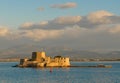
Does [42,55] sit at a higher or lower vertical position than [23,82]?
higher

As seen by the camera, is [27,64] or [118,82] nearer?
[118,82]

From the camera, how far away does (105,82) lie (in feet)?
236

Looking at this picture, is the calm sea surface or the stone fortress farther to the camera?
the stone fortress

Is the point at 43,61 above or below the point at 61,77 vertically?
above

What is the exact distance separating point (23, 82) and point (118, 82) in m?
20.1

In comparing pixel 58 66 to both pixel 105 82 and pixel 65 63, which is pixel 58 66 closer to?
pixel 65 63

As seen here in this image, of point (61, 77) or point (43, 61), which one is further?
point (43, 61)

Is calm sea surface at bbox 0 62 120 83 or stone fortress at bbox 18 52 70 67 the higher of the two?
stone fortress at bbox 18 52 70 67

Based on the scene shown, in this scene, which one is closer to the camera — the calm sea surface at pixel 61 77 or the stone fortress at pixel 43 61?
the calm sea surface at pixel 61 77

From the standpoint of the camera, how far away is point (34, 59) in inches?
5832

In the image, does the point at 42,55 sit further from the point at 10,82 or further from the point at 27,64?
the point at 10,82

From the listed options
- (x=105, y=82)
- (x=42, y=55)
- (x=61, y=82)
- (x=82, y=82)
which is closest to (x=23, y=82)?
(x=61, y=82)

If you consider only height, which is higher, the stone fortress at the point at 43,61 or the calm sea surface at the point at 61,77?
the stone fortress at the point at 43,61

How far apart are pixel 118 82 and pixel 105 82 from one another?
8.92 feet
